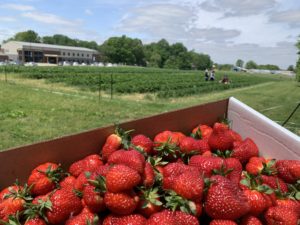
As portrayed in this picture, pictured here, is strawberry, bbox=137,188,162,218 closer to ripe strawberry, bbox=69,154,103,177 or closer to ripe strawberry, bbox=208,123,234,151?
ripe strawberry, bbox=69,154,103,177

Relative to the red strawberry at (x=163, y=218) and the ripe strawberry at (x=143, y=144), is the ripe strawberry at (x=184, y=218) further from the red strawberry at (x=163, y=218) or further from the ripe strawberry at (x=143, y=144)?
the ripe strawberry at (x=143, y=144)

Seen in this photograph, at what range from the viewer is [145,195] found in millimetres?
1483

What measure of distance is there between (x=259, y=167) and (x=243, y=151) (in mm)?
196

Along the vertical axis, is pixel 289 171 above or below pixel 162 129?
below

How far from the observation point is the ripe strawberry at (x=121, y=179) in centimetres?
138

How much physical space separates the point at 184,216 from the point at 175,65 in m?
124

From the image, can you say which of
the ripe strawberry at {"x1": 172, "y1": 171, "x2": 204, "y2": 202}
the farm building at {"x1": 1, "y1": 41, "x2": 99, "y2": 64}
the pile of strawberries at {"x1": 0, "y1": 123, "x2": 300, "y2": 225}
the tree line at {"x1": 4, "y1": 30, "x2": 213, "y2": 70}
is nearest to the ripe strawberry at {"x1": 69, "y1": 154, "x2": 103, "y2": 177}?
the pile of strawberries at {"x1": 0, "y1": 123, "x2": 300, "y2": 225}

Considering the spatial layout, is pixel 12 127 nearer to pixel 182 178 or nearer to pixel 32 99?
pixel 32 99

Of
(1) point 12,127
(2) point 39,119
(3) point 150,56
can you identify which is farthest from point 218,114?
(3) point 150,56

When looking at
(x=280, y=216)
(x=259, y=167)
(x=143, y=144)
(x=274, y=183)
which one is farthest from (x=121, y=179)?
(x=259, y=167)

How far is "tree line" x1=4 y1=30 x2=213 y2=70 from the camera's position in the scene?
124m

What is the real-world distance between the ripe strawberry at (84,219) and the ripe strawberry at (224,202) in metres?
0.52

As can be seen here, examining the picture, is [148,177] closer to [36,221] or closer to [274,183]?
[36,221]

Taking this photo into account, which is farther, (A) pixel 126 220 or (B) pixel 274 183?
(B) pixel 274 183
